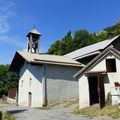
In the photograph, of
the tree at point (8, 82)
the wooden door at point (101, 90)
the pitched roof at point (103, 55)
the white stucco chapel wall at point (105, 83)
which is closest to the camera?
the wooden door at point (101, 90)

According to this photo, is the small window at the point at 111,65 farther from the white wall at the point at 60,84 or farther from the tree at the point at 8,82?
the tree at the point at 8,82

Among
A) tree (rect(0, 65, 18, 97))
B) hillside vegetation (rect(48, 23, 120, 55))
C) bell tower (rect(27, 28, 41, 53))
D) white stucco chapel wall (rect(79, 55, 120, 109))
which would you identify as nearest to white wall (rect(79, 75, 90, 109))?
white stucco chapel wall (rect(79, 55, 120, 109))

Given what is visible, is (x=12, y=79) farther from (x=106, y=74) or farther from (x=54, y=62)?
(x=106, y=74)

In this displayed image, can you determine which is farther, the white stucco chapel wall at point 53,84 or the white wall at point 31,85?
the white wall at point 31,85

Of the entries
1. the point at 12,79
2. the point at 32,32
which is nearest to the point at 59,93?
the point at 32,32

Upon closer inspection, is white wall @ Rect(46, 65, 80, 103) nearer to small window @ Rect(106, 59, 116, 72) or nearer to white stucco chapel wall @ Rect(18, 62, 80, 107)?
white stucco chapel wall @ Rect(18, 62, 80, 107)

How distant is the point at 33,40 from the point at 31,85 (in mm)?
7383

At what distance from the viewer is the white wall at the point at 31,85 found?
28531 mm

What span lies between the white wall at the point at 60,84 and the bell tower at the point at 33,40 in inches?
288

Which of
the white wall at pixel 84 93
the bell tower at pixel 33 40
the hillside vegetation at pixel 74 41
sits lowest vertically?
the white wall at pixel 84 93

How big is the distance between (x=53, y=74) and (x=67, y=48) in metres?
37.2

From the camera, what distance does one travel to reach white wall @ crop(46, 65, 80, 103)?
27.7 m

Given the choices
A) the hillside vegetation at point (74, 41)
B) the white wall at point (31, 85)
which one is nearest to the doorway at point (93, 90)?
the white wall at point (31, 85)

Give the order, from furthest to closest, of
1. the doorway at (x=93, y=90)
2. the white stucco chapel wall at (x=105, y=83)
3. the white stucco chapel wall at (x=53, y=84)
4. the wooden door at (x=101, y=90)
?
1. the white stucco chapel wall at (x=53, y=84)
2. the doorway at (x=93, y=90)
3. the white stucco chapel wall at (x=105, y=83)
4. the wooden door at (x=101, y=90)
